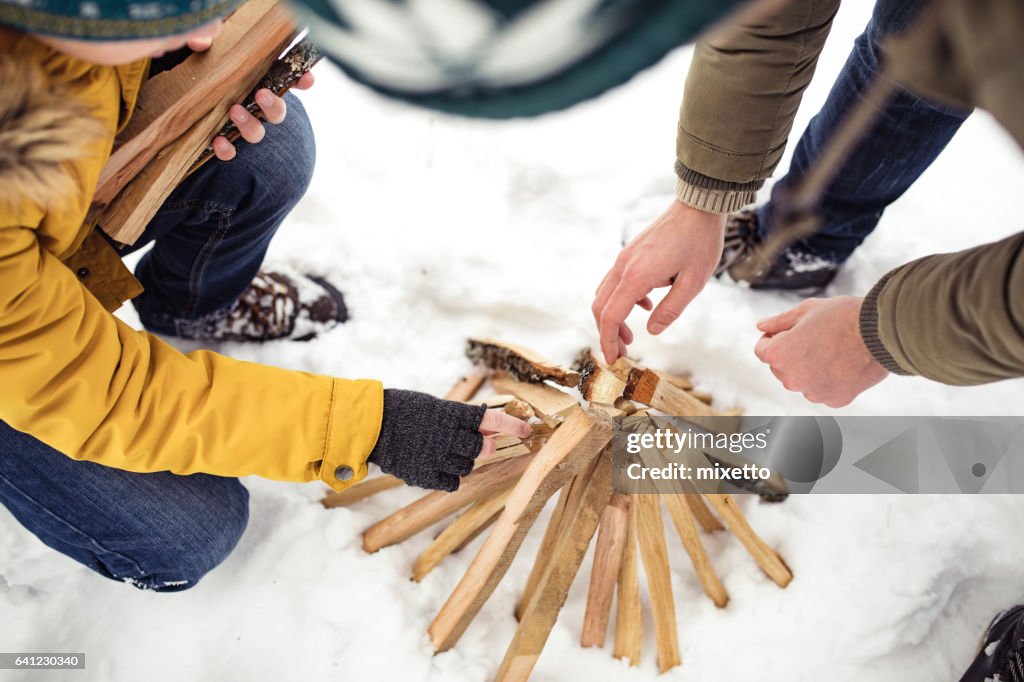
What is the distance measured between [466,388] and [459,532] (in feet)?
1.00

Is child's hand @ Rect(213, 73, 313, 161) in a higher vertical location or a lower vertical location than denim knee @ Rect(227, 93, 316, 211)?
higher

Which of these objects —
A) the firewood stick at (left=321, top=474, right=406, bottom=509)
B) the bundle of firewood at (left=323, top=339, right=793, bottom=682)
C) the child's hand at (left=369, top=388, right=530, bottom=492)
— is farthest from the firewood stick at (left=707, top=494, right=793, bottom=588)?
the firewood stick at (left=321, top=474, right=406, bottom=509)

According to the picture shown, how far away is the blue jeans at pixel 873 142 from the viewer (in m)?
1.15

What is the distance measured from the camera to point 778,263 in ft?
4.76

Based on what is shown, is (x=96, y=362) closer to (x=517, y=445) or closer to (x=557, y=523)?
(x=517, y=445)

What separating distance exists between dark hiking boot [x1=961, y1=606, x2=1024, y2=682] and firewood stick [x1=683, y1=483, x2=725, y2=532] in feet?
1.37

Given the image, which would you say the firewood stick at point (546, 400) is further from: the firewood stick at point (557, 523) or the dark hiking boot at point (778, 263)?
the dark hiking boot at point (778, 263)

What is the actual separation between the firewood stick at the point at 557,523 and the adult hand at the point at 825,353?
0.29 metres

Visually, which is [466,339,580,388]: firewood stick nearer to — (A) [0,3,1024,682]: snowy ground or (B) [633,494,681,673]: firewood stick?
(A) [0,3,1024,682]: snowy ground

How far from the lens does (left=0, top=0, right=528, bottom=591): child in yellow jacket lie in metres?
0.64

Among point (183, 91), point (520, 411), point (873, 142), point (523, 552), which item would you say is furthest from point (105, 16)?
point (873, 142)

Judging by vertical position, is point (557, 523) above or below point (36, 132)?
below

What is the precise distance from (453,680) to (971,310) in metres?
0.89

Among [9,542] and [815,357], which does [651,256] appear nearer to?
[815,357]
